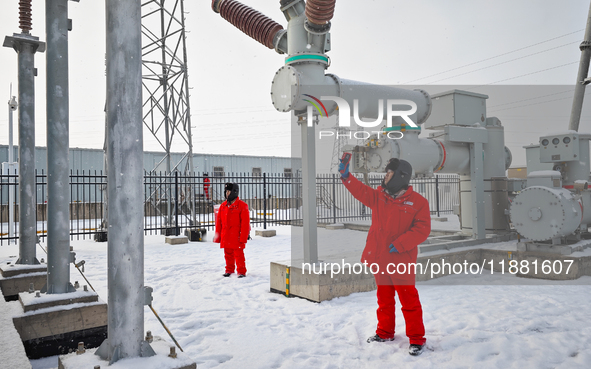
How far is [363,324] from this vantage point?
4.37 meters

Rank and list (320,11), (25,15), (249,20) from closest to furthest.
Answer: (320,11), (249,20), (25,15)

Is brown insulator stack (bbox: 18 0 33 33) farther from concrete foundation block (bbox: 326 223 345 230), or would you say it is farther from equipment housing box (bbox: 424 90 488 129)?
concrete foundation block (bbox: 326 223 345 230)

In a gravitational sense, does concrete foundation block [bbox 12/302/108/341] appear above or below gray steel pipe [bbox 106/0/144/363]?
below

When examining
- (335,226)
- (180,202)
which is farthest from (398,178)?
(180,202)

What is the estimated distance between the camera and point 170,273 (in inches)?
282

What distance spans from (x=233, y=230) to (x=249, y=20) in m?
3.34

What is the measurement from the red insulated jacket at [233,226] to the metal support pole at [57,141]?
114 inches

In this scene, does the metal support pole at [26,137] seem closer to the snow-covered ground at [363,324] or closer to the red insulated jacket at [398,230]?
the snow-covered ground at [363,324]

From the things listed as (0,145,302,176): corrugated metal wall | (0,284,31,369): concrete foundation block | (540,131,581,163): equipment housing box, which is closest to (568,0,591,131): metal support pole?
(540,131,581,163): equipment housing box

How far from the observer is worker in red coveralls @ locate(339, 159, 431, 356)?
143 inches

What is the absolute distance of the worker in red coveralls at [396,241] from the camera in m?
3.62

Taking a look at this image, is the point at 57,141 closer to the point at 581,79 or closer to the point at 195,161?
the point at 581,79

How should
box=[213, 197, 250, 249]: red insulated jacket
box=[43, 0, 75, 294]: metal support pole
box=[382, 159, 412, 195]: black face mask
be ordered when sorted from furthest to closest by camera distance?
box=[213, 197, 250, 249]: red insulated jacket < box=[43, 0, 75, 294]: metal support pole < box=[382, 159, 412, 195]: black face mask

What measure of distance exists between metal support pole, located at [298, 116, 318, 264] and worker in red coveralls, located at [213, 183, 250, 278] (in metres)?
1.68
